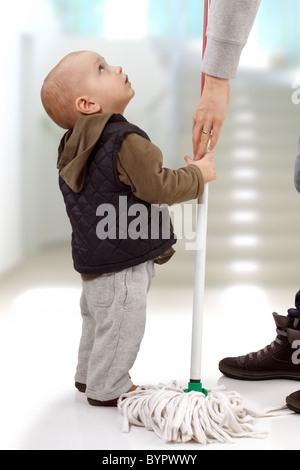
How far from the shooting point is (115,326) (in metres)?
1.63

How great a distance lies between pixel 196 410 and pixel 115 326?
27 cm

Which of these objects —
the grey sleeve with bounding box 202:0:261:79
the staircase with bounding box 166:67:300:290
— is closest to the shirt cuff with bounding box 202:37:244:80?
the grey sleeve with bounding box 202:0:261:79

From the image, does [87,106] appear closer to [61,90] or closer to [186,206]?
[61,90]

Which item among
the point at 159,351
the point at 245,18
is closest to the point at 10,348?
the point at 159,351

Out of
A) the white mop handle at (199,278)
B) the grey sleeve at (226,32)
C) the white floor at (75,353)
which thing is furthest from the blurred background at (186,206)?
the grey sleeve at (226,32)

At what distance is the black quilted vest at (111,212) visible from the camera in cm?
158

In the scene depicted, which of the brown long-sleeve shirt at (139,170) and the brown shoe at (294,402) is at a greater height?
the brown long-sleeve shirt at (139,170)

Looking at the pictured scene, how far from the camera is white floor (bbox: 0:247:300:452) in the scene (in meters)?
1.52

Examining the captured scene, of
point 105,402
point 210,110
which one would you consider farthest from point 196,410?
point 210,110

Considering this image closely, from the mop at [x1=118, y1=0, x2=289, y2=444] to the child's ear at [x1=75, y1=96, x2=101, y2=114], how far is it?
0.32m

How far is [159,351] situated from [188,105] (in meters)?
2.96

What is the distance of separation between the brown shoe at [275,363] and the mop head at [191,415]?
31 cm

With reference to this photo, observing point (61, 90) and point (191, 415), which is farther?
point (61, 90)

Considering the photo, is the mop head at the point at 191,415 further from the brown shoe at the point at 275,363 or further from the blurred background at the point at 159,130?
the blurred background at the point at 159,130
